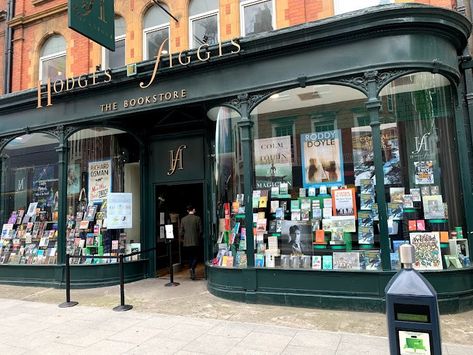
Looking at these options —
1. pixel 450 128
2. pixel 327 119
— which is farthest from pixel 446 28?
pixel 327 119

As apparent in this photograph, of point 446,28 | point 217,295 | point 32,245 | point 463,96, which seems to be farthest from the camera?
point 32,245

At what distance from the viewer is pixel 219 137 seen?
855 centimetres

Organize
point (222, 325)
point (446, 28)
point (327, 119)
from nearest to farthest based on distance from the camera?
1. point (222, 325)
2. point (446, 28)
3. point (327, 119)

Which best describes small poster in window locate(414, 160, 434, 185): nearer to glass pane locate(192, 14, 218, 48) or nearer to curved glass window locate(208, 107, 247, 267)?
curved glass window locate(208, 107, 247, 267)

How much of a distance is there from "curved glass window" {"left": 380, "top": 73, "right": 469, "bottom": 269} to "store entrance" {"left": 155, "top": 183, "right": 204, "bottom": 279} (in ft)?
16.5

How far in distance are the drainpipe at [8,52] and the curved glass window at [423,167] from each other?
10.8 metres

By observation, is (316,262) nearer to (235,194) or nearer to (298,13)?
(235,194)

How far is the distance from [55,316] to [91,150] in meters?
5.01

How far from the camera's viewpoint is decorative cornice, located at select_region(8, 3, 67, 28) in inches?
434

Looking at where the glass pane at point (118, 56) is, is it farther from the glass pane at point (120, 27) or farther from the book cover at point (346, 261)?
the book cover at point (346, 261)

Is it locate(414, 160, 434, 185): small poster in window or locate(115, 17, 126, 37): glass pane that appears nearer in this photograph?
locate(414, 160, 434, 185): small poster in window

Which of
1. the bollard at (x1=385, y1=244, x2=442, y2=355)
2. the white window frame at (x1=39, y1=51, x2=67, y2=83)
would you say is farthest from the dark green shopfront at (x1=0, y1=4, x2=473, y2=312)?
the bollard at (x1=385, y1=244, x2=442, y2=355)

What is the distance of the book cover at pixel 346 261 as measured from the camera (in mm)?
6824

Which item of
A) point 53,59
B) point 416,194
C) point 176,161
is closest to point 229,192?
point 176,161
